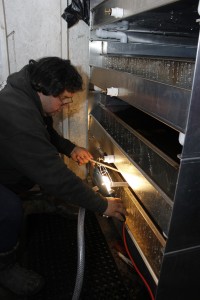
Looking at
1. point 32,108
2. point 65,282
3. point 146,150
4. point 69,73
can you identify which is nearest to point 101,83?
point 69,73

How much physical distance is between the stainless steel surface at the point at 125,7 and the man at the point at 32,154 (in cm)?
34

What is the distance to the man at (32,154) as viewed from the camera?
1065 millimetres

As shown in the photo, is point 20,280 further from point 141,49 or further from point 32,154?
point 141,49

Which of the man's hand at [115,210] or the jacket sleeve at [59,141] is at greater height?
the jacket sleeve at [59,141]

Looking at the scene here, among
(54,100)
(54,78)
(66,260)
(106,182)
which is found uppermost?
(54,78)

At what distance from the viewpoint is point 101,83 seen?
1.37 metres

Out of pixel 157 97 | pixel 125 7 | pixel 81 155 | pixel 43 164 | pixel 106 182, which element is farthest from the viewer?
pixel 81 155

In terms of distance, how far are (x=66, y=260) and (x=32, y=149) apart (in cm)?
69

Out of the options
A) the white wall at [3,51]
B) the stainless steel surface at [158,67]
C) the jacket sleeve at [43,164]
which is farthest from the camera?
the white wall at [3,51]

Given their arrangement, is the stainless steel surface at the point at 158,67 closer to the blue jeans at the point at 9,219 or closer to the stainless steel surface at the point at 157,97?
the stainless steel surface at the point at 157,97

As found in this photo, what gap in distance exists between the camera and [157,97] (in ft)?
2.55

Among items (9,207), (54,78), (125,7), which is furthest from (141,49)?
(9,207)

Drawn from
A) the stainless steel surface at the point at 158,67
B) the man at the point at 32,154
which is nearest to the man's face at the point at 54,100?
the man at the point at 32,154

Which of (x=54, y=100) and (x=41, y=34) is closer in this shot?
(x=54, y=100)
